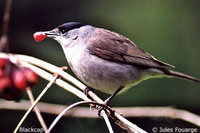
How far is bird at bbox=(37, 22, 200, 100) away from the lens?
2.99 metres

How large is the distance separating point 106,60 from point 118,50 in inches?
7.1

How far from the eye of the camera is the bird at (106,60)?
118 inches

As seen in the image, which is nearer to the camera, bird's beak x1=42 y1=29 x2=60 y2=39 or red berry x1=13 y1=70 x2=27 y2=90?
red berry x1=13 y1=70 x2=27 y2=90

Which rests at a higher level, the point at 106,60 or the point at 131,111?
the point at 106,60

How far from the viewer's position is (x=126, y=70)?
10.3 feet

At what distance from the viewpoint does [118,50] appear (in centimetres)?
330

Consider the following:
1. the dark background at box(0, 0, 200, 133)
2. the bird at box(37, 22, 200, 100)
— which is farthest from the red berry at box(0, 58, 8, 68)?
the dark background at box(0, 0, 200, 133)

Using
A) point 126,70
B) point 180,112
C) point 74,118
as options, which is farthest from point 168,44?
point 74,118

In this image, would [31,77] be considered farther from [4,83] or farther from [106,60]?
[106,60]

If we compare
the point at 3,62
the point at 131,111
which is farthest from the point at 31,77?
the point at 131,111

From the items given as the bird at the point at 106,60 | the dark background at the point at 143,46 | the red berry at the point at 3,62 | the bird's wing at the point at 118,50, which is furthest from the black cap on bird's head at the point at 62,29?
the red berry at the point at 3,62

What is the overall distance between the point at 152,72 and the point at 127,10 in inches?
41.7

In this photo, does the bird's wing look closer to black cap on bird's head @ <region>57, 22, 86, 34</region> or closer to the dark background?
black cap on bird's head @ <region>57, 22, 86, 34</region>

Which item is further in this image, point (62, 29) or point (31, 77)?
point (62, 29)
